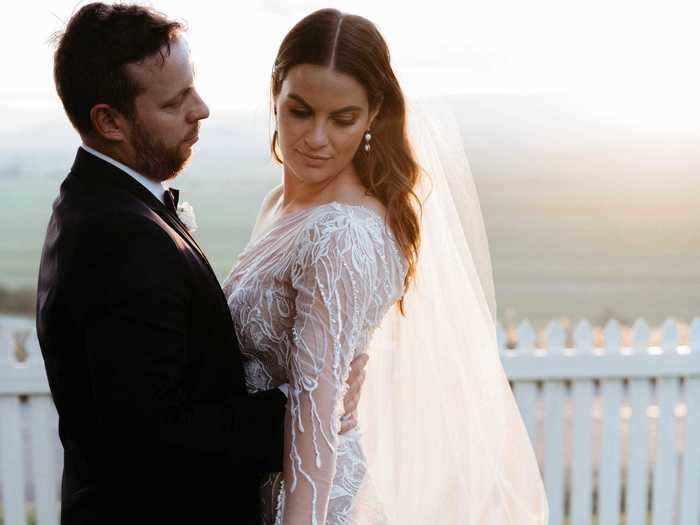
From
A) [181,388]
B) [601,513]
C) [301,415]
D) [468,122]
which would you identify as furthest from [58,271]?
[601,513]

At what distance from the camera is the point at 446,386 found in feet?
7.63

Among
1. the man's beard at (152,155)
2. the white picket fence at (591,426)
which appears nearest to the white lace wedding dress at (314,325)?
the man's beard at (152,155)

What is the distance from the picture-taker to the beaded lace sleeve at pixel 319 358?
5.39 ft

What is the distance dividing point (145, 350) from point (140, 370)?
1.4 inches

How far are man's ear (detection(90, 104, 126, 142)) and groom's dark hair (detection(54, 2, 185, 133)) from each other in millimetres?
12

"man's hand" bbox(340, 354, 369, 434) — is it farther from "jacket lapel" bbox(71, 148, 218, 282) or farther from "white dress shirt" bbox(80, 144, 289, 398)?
"jacket lapel" bbox(71, 148, 218, 282)

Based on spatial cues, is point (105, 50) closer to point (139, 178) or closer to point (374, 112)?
point (139, 178)

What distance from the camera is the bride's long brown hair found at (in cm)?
179

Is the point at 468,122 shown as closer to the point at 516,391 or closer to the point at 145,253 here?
the point at 145,253

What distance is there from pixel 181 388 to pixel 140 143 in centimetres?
52

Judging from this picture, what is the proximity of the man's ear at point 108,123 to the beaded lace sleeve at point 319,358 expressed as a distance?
45cm

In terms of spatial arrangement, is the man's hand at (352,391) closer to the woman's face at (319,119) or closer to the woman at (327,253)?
the woman at (327,253)

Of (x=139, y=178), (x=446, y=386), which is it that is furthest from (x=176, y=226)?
(x=446, y=386)

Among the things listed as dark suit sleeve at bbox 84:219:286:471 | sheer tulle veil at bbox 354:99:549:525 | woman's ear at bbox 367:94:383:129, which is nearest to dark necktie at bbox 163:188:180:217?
dark suit sleeve at bbox 84:219:286:471
